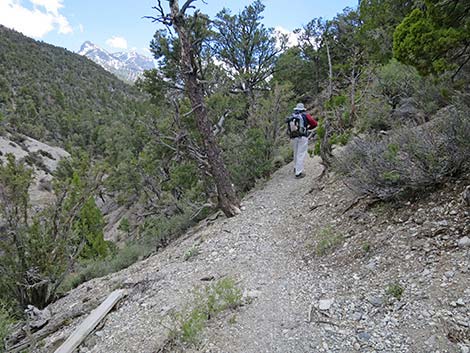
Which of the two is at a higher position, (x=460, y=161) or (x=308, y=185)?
(x=460, y=161)

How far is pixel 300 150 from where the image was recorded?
8.22 meters

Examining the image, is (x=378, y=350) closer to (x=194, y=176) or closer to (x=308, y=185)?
(x=308, y=185)

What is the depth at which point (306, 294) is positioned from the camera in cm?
361

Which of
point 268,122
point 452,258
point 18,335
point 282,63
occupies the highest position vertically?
point 282,63

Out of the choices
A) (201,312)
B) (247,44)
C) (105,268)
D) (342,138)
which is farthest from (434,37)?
(247,44)

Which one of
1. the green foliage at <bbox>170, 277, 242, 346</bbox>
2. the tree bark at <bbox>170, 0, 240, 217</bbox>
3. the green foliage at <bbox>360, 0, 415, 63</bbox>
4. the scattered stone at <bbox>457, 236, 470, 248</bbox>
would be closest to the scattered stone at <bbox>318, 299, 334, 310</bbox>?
the green foliage at <bbox>170, 277, 242, 346</bbox>

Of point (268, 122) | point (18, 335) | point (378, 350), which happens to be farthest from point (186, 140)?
point (378, 350)

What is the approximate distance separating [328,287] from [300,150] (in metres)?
5.05

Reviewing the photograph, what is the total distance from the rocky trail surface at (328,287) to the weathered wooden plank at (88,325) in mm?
101

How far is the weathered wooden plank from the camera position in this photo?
3865mm

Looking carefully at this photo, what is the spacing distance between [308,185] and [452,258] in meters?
4.58

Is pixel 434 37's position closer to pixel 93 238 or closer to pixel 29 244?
pixel 29 244

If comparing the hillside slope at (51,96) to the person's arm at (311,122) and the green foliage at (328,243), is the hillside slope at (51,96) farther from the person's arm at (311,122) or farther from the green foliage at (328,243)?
the green foliage at (328,243)

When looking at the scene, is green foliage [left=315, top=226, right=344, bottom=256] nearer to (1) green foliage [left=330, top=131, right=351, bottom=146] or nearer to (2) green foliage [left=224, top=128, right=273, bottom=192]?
(1) green foliage [left=330, top=131, right=351, bottom=146]
